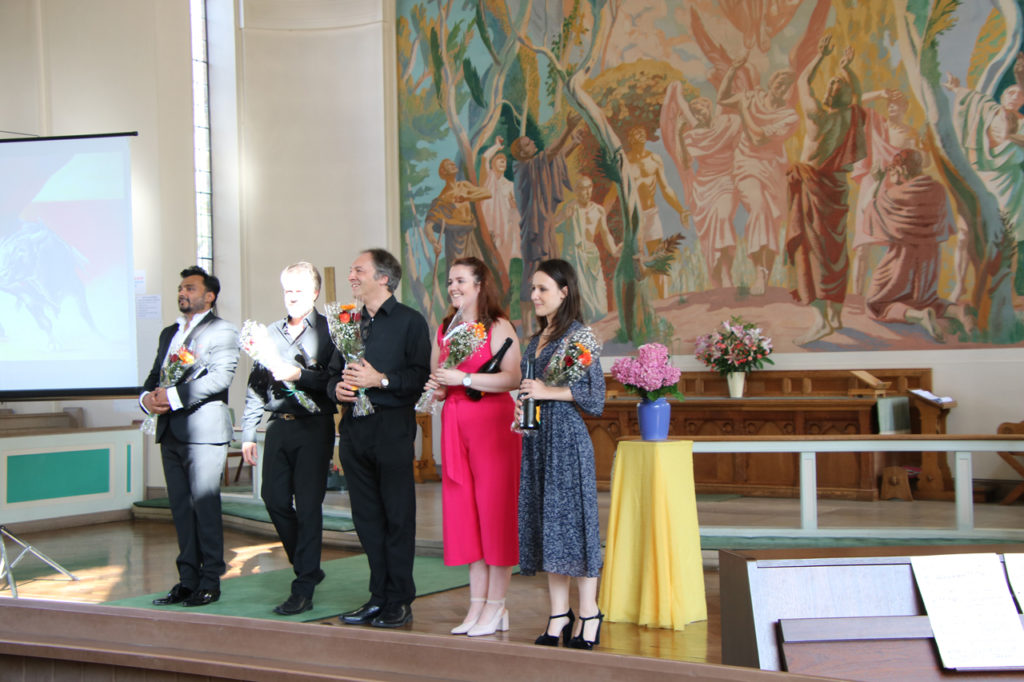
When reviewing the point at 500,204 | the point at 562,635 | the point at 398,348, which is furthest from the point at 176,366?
the point at 500,204

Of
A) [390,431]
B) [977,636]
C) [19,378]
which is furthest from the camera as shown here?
[19,378]

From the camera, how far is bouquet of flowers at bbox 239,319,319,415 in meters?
4.66

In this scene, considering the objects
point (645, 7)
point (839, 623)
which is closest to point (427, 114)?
point (645, 7)

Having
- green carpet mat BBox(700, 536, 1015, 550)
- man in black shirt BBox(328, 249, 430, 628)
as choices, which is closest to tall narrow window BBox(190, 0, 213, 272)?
green carpet mat BBox(700, 536, 1015, 550)

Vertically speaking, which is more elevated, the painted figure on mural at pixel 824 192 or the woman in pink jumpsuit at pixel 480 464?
the painted figure on mural at pixel 824 192

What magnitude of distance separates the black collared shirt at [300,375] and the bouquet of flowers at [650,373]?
148 cm

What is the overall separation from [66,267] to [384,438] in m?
4.99

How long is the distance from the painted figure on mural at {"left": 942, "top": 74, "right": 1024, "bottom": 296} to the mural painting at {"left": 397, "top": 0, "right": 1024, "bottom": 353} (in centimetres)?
2

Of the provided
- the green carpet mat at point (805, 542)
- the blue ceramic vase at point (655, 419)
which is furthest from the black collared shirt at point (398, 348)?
the green carpet mat at point (805, 542)

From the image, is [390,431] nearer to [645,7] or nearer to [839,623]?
[839,623]

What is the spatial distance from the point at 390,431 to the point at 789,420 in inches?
233

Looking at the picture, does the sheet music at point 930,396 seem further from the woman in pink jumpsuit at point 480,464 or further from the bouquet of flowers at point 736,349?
the woman in pink jumpsuit at point 480,464

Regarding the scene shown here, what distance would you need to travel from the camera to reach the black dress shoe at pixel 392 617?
4.52 metres

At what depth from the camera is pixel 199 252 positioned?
1284 centimetres
